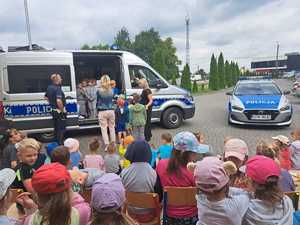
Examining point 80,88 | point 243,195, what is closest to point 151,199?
point 243,195

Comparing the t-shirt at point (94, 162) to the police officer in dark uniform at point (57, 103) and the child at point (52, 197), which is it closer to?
the child at point (52, 197)

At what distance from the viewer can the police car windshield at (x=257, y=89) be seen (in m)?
12.5

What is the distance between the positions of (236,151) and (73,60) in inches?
304

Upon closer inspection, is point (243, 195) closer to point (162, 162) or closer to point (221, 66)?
point (162, 162)

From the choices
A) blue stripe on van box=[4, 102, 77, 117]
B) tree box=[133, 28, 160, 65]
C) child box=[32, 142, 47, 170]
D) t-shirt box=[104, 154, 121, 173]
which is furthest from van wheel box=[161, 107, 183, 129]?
tree box=[133, 28, 160, 65]

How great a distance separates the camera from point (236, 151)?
408cm

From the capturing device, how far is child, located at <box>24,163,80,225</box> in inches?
91.3

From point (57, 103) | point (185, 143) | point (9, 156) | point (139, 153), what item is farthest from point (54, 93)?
point (185, 143)

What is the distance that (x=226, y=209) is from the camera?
8.61ft

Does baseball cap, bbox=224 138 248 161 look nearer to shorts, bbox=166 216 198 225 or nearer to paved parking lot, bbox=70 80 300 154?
shorts, bbox=166 216 198 225

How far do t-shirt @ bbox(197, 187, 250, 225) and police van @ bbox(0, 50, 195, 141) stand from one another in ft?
24.7

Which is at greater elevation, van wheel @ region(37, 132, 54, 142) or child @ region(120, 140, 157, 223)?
child @ region(120, 140, 157, 223)

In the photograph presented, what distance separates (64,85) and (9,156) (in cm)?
531

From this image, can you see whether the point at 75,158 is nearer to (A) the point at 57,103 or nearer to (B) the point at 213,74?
(A) the point at 57,103
